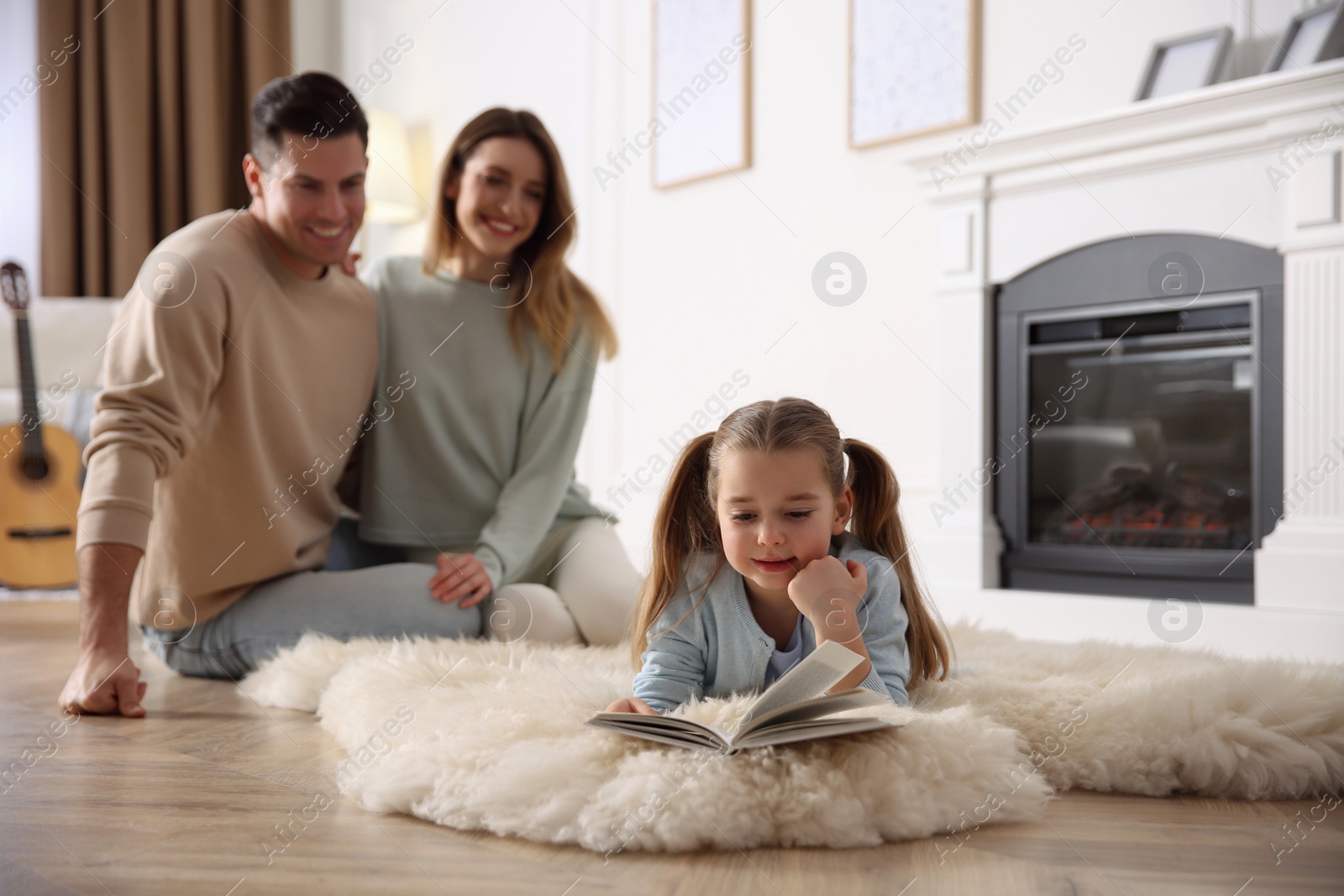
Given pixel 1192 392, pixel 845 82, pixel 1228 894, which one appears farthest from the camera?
pixel 845 82

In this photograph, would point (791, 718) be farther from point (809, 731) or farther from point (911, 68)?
point (911, 68)

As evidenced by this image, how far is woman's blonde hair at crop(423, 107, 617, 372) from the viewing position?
182 centimetres

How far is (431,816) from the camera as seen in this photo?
0.93 m

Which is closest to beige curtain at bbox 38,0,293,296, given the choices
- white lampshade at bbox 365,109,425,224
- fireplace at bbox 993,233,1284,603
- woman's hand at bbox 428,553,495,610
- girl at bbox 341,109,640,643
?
white lampshade at bbox 365,109,425,224

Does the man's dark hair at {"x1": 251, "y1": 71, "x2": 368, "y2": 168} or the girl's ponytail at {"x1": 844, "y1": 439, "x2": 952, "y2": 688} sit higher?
the man's dark hair at {"x1": 251, "y1": 71, "x2": 368, "y2": 168}

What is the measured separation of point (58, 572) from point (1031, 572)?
2.49 meters

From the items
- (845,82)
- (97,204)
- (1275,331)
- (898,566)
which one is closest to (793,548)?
(898,566)

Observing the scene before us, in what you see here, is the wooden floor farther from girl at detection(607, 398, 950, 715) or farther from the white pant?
the white pant

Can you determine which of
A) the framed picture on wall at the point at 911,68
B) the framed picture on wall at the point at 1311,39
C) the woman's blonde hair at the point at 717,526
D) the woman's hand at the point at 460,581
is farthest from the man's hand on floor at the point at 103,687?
the framed picture on wall at the point at 1311,39

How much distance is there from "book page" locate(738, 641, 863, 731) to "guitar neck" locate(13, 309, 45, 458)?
2466 mm

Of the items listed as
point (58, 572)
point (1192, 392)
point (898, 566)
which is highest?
point (1192, 392)

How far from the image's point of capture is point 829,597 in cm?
101

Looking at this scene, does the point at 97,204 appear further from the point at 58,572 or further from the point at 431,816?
the point at 431,816

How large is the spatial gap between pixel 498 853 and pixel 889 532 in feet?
1.81
